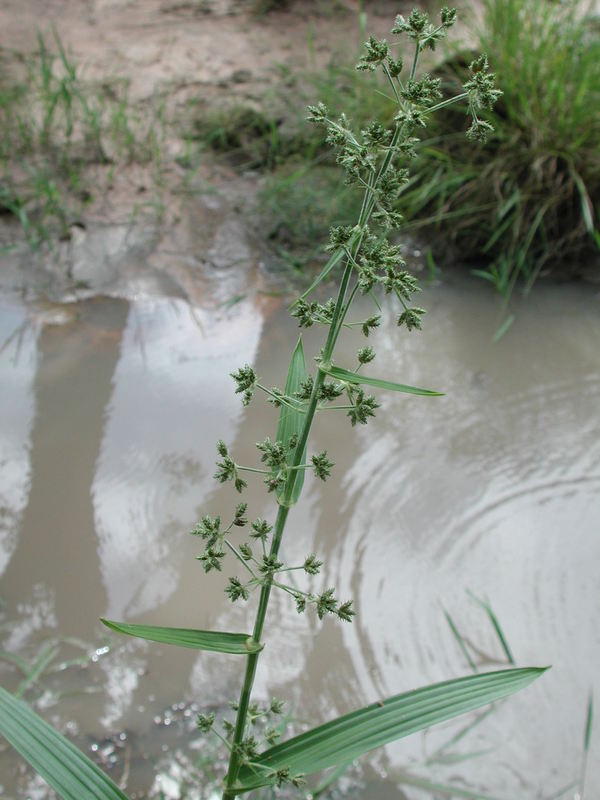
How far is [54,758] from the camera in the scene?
958 millimetres

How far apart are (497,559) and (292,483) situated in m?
1.39

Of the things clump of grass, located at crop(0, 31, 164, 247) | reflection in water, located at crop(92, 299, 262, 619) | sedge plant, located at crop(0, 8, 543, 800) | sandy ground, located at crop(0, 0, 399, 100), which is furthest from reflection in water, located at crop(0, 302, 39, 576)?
sandy ground, located at crop(0, 0, 399, 100)

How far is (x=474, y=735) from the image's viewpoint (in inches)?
69.8

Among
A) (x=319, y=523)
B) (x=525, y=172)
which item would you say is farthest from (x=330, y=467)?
(x=525, y=172)

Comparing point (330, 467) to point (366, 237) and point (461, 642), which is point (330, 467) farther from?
point (461, 642)

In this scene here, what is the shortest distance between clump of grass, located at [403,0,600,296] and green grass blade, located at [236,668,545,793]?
246 centimetres

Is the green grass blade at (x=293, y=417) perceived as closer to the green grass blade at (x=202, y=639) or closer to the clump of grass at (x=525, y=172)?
the green grass blade at (x=202, y=639)

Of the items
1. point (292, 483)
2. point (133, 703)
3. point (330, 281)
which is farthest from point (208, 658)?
point (330, 281)

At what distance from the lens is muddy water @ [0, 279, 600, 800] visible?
1.79 meters

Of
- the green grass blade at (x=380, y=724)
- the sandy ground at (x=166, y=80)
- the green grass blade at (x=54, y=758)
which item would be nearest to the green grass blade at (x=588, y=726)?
the green grass blade at (x=380, y=724)

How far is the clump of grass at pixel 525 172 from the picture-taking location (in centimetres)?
329

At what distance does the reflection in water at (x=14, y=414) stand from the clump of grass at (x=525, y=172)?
5.08 ft

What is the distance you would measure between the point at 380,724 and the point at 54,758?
372 millimetres

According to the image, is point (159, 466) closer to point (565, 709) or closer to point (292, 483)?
point (565, 709)
